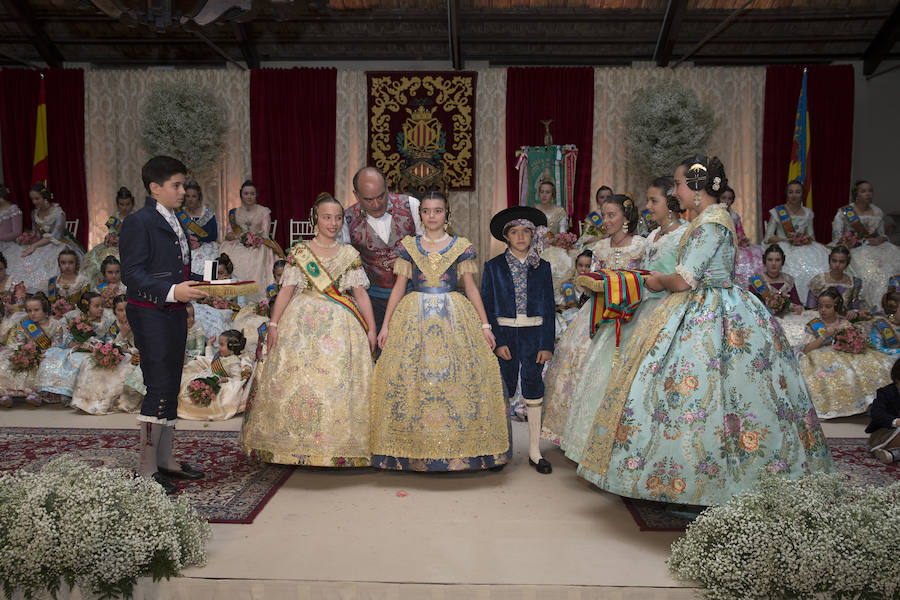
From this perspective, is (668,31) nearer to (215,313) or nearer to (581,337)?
(215,313)

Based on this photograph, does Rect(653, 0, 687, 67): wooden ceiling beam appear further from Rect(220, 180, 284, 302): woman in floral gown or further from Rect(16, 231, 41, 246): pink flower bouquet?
Rect(16, 231, 41, 246): pink flower bouquet

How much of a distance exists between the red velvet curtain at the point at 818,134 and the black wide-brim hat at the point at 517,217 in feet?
23.7

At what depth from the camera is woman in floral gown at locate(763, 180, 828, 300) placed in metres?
9.11

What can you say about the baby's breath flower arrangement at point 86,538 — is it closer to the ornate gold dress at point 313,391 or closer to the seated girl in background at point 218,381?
the ornate gold dress at point 313,391

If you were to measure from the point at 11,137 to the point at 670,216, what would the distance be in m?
10.5

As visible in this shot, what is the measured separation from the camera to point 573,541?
11.7 ft

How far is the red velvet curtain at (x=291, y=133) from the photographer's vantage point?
36.8 ft

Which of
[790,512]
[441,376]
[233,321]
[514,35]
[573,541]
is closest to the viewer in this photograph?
[790,512]

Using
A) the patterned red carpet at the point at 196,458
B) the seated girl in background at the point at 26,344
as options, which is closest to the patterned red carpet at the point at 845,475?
the patterned red carpet at the point at 196,458

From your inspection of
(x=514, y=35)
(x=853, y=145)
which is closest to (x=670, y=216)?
(x=514, y=35)

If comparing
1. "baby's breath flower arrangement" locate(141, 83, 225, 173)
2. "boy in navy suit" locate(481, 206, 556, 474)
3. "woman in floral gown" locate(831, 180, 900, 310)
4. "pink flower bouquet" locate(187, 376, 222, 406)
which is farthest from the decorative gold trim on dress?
"baby's breath flower arrangement" locate(141, 83, 225, 173)

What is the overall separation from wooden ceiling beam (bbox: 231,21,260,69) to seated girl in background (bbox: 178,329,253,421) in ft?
19.3

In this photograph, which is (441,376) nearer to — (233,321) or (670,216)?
(670,216)

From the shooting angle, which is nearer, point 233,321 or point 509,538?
point 509,538
